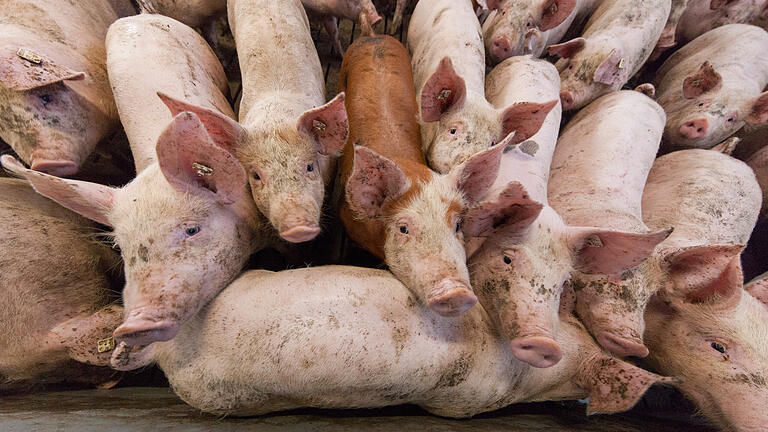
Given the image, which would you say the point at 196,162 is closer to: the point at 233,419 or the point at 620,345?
the point at 233,419

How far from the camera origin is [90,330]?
1.72m

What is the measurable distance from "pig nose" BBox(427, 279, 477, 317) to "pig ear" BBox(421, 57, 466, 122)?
3.75ft

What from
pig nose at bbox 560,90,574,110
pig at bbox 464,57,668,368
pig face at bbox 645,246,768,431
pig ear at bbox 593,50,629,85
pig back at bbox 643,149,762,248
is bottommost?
pig face at bbox 645,246,768,431


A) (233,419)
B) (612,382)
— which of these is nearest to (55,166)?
(233,419)

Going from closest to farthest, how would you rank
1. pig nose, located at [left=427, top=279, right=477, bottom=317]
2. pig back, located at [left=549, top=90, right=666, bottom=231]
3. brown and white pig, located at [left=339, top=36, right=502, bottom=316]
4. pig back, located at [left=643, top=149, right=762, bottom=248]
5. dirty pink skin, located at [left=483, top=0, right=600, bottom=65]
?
1. pig nose, located at [left=427, top=279, right=477, bottom=317]
2. brown and white pig, located at [left=339, top=36, right=502, bottom=316]
3. pig back, located at [left=549, top=90, right=666, bottom=231]
4. pig back, located at [left=643, top=149, right=762, bottom=248]
5. dirty pink skin, located at [left=483, top=0, right=600, bottom=65]

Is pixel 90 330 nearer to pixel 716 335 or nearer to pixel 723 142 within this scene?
pixel 716 335

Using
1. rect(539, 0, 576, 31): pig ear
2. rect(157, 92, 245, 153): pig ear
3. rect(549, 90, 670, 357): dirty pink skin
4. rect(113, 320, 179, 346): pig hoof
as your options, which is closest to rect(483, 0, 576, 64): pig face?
rect(539, 0, 576, 31): pig ear

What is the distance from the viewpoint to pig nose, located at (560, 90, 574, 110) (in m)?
2.76

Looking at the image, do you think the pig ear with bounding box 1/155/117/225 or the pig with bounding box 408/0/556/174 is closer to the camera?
the pig ear with bounding box 1/155/117/225

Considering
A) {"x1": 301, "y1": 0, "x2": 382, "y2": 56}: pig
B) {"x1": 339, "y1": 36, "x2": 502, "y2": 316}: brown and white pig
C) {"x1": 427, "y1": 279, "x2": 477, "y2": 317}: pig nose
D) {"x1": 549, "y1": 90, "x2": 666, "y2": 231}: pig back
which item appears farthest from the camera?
{"x1": 301, "y1": 0, "x2": 382, "y2": 56}: pig

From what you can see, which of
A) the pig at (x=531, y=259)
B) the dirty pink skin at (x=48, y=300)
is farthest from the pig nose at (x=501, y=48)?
the dirty pink skin at (x=48, y=300)

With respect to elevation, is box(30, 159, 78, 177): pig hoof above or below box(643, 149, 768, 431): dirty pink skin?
above

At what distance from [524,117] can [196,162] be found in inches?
66.2

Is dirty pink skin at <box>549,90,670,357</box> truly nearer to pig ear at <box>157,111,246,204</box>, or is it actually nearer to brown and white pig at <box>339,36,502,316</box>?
brown and white pig at <box>339,36,502,316</box>
